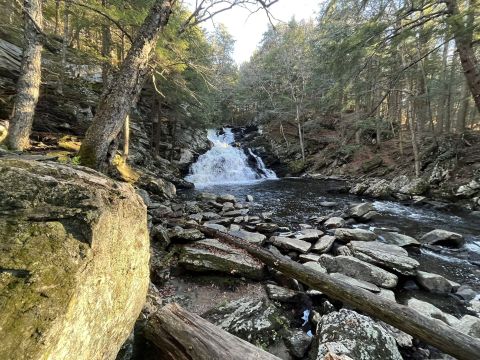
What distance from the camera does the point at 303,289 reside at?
175 inches

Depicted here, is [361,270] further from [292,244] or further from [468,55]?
[468,55]

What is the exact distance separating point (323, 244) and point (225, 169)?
15331mm

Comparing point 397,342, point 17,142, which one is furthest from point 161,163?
point 397,342

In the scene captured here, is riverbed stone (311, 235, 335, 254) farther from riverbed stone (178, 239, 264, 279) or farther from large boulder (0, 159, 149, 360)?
large boulder (0, 159, 149, 360)

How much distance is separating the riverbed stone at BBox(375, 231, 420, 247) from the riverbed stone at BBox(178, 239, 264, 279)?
13.2ft

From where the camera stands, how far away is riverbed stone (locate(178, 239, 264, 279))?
4.69 metres

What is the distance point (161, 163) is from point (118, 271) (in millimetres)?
16308

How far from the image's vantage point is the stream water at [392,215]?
560cm

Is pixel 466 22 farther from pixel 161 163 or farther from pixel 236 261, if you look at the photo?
pixel 161 163

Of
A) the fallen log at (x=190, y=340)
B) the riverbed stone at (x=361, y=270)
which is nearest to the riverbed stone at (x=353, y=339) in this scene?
the fallen log at (x=190, y=340)

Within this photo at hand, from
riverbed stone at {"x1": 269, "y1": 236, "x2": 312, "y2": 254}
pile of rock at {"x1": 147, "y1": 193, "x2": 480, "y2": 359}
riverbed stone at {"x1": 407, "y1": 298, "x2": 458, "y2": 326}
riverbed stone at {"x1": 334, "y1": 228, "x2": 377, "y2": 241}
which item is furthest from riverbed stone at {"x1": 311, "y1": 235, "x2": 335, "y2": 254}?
riverbed stone at {"x1": 407, "y1": 298, "x2": 458, "y2": 326}

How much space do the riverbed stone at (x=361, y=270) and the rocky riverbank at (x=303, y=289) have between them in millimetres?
17

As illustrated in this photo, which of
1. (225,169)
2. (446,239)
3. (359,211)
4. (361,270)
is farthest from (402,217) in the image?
(225,169)

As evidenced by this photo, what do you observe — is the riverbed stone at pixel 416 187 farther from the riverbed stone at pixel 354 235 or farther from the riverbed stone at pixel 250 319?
the riverbed stone at pixel 250 319
